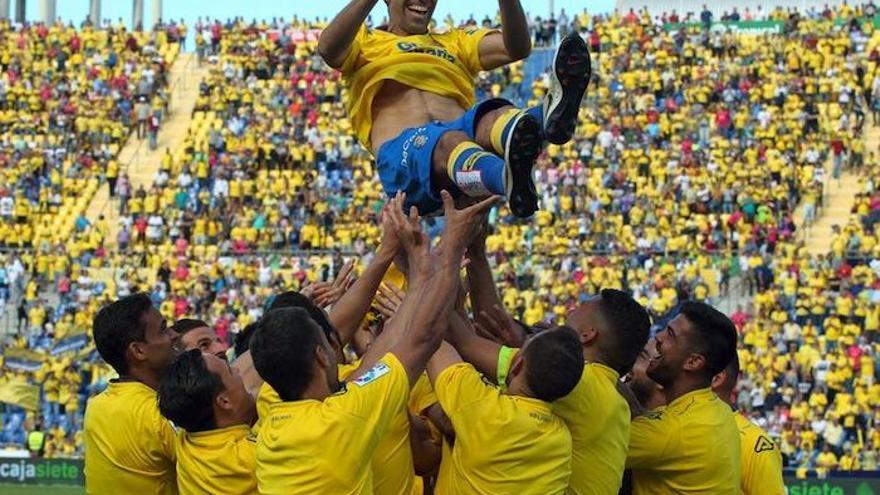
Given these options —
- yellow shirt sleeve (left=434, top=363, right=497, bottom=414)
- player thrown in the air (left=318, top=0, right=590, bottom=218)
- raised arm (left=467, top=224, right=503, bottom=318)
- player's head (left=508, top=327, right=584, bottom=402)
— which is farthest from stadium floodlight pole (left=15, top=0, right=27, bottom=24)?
player's head (left=508, top=327, right=584, bottom=402)

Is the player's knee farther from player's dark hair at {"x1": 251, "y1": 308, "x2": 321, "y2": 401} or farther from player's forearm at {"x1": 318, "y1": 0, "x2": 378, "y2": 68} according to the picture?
player's dark hair at {"x1": 251, "y1": 308, "x2": 321, "y2": 401}

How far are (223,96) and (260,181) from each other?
4.47m

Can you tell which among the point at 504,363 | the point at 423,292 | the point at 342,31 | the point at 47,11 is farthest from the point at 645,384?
the point at 47,11

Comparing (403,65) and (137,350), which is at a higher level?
(403,65)

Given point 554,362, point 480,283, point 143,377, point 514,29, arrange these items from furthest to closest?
point 514,29 < point 480,283 < point 143,377 < point 554,362

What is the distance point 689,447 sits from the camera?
296 inches

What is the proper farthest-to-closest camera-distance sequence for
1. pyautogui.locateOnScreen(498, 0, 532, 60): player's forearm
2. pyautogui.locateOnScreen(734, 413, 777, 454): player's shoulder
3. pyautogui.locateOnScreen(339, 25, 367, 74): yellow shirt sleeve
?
pyautogui.locateOnScreen(339, 25, 367, 74): yellow shirt sleeve, pyautogui.locateOnScreen(498, 0, 532, 60): player's forearm, pyautogui.locateOnScreen(734, 413, 777, 454): player's shoulder

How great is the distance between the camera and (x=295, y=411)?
20.9 feet

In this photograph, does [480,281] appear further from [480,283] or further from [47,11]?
[47,11]

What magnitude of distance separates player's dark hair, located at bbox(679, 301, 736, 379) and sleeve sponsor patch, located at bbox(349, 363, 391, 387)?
1.71 meters

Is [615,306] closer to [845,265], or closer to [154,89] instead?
Result: [845,265]

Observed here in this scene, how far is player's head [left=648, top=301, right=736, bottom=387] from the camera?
300 inches

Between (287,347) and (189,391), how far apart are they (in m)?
0.60

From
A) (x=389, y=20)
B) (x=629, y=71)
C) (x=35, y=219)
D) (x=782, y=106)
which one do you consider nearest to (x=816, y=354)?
(x=782, y=106)
